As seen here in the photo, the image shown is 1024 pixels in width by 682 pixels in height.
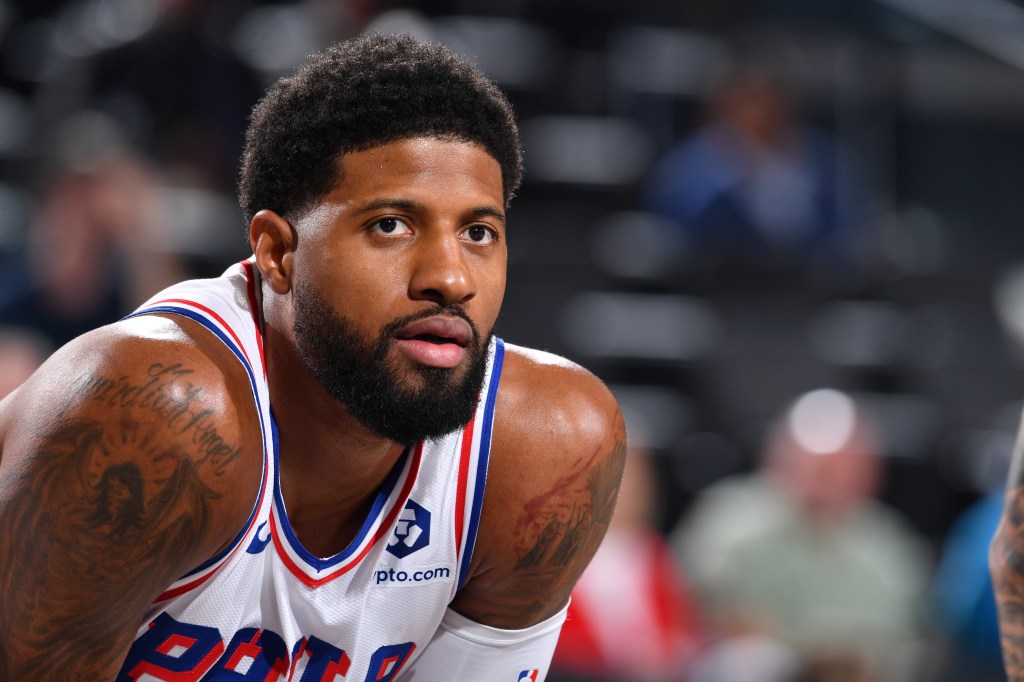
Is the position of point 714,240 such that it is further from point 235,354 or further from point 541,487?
point 235,354

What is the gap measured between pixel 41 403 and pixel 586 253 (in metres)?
4.47

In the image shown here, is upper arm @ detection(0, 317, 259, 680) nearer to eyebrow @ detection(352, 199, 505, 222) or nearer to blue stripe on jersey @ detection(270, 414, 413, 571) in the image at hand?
blue stripe on jersey @ detection(270, 414, 413, 571)

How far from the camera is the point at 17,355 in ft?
14.2

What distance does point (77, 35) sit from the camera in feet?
19.3

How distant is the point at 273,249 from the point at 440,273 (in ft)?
1.10

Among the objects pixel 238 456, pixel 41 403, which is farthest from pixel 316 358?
pixel 41 403

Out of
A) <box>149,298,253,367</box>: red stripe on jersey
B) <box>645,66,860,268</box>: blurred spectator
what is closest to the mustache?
<box>149,298,253,367</box>: red stripe on jersey

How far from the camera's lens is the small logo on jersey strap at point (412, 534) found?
228cm

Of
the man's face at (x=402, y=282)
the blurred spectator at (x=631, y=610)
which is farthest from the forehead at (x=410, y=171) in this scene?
the blurred spectator at (x=631, y=610)

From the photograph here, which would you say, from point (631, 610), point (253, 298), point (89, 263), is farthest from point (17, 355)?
point (253, 298)

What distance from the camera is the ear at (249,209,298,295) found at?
7.09ft

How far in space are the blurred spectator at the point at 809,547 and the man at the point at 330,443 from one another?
2329mm

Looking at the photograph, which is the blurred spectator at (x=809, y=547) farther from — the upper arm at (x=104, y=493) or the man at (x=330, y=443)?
the upper arm at (x=104, y=493)

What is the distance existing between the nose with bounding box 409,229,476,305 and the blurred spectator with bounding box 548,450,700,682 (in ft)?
6.66
